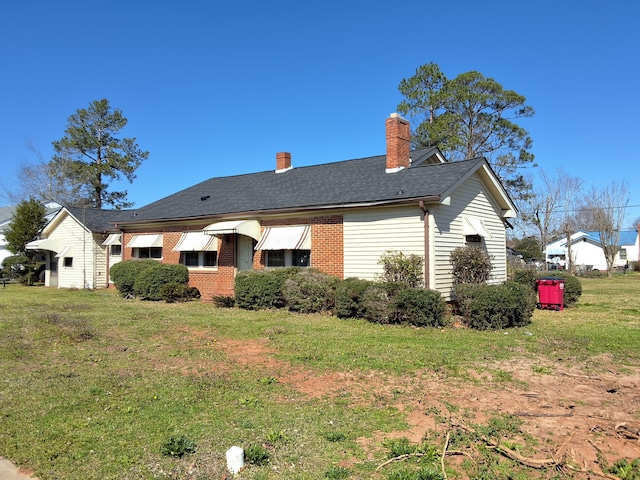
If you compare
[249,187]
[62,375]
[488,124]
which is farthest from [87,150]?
[62,375]

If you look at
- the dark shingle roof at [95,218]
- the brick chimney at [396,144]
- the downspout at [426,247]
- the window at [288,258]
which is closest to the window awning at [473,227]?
the downspout at [426,247]

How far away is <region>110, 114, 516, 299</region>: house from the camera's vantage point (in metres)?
13.2

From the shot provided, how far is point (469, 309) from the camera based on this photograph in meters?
10.9

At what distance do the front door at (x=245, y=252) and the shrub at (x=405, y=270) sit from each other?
6232mm

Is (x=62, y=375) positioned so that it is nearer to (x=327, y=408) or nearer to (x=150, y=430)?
(x=150, y=430)

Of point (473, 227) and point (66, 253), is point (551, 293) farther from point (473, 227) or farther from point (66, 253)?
point (66, 253)

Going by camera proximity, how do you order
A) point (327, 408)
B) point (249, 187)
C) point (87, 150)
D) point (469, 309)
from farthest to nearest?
point (87, 150) → point (249, 187) → point (469, 309) → point (327, 408)

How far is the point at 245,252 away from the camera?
17.5 metres

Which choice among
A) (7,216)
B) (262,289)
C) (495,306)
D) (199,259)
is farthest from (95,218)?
(7,216)

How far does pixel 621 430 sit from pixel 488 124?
31171 mm

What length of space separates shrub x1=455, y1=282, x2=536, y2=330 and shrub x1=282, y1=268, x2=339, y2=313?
361cm

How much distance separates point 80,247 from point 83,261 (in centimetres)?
91

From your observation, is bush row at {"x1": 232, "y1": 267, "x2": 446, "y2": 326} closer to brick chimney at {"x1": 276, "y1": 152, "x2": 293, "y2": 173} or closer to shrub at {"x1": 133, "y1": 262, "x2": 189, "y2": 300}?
shrub at {"x1": 133, "y1": 262, "x2": 189, "y2": 300}

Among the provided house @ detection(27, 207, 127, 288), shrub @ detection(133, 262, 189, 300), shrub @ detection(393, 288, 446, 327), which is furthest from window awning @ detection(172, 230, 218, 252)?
shrub @ detection(393, 288, 446, 327)
